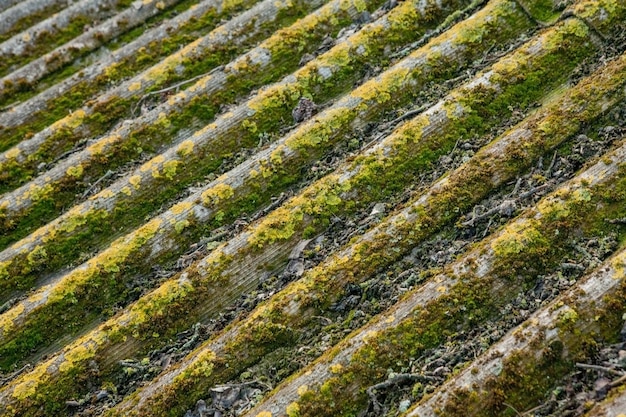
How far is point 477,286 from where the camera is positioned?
4484 mm

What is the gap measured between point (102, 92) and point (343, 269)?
172 inches

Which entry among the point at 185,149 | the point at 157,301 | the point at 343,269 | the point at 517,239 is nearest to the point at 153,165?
the point at 185,149

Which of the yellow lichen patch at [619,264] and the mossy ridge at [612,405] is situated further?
the yellow lichen patch at [619,264]

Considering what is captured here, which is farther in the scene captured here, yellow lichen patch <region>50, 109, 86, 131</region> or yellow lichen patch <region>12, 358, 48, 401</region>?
yellow lichen patch <region>50, 109, 86, 131</region>

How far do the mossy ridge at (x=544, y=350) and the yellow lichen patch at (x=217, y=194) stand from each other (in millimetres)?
2958

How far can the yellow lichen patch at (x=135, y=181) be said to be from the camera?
618cm

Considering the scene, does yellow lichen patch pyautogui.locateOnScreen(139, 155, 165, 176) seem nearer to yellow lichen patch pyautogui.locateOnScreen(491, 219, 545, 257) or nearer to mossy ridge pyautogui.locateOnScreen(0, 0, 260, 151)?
mossy ridge pyautogui.locateOnScreen(0, 0, 260, 151)

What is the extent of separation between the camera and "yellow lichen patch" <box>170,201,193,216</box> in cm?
581

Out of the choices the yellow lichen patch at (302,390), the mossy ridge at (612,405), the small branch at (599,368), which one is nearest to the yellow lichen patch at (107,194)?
the yellow lichen patch at (302,390)

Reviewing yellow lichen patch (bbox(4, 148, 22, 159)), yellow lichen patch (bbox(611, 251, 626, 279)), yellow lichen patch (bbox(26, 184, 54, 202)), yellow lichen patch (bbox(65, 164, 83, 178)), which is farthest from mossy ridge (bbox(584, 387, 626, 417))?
yellow lichen patch (bbox(4, 148, 22, 159))

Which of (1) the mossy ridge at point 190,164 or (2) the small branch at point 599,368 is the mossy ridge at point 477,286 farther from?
(1) the mossy ridge at point 190,164

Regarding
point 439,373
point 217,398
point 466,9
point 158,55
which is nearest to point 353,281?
point 439,373

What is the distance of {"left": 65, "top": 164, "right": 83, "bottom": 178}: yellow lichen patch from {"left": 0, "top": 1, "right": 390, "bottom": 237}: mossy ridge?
3cm

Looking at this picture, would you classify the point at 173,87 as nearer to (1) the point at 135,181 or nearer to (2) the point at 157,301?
(1) the point at 135,181
